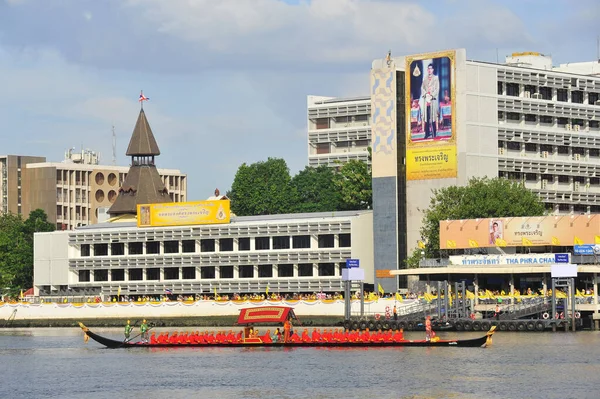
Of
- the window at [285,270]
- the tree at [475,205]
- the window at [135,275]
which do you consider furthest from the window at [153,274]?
the tree at [475,205]

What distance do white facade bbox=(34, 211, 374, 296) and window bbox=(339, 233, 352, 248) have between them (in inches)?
1.9

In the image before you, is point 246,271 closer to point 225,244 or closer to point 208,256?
point 225,244

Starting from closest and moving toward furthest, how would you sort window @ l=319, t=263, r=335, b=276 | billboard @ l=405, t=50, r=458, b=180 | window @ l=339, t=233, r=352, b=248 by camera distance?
billboard @ l=405, t=50, r=458, b=180 → window @ l=339, t=233, r=352, b=248 → window @ l=319, t=263, r=335, b=276

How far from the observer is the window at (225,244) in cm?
16650

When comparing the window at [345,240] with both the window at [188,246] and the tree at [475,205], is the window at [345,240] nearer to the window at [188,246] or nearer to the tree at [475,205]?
the tree at [475,205]

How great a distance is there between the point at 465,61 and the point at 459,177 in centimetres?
1326

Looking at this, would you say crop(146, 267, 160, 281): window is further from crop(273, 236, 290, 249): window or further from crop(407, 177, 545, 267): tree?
crop(407, 177, 545, 267): tree

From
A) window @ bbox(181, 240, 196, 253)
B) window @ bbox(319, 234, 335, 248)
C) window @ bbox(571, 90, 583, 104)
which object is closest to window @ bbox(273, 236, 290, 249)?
window @ bbox(319, 234, 335, 248)

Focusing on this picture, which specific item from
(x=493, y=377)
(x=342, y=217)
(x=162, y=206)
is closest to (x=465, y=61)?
(x=342, y=217)

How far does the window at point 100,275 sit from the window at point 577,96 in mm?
64796

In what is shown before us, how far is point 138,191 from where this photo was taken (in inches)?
7387

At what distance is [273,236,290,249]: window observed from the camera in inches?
6383

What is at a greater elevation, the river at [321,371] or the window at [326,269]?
the window at [326,269]

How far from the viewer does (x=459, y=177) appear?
152500 mm
